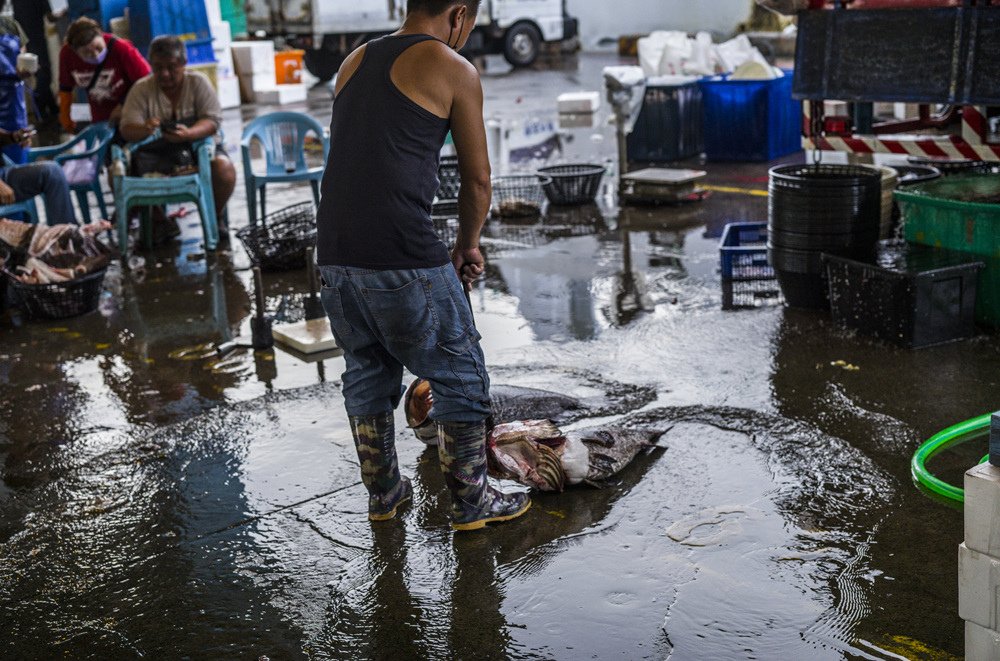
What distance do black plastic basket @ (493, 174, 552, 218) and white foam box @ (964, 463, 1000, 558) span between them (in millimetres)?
7060

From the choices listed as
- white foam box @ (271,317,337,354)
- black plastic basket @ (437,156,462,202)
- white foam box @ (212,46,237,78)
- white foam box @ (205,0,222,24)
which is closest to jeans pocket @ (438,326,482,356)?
white foam box @ (271,317,337,354)

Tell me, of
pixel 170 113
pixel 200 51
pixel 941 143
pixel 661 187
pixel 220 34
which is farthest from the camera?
pixel 220 34

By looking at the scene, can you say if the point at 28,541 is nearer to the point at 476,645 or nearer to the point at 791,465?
the point at 476,645

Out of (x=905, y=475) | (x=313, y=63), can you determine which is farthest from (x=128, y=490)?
(x=313, y=63)

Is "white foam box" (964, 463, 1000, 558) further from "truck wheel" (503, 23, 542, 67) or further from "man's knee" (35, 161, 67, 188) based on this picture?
"truck wheel" (503, 23, 542, 67)

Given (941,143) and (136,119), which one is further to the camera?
(136,119)

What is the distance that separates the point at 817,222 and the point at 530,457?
281cm

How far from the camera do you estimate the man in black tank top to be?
3531 millimetres

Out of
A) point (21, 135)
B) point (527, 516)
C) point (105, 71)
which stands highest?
point (105, 71)

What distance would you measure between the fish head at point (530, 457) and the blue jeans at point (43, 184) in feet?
17.6

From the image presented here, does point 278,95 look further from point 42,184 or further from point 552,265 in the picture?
point 552,265

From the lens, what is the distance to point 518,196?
9664 mm

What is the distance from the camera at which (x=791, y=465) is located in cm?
437

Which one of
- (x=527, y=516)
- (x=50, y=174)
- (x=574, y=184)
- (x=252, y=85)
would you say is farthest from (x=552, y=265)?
(x=252, y=85)
